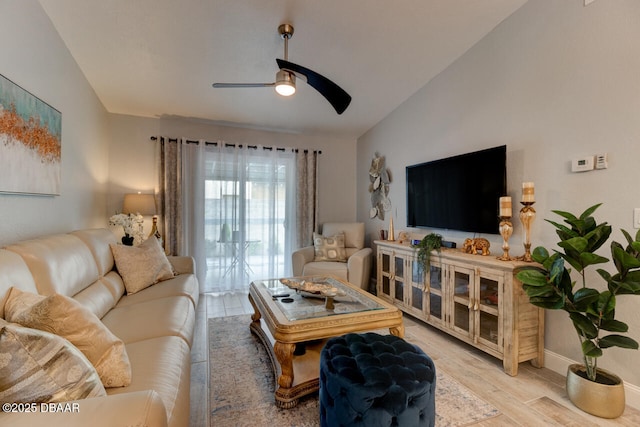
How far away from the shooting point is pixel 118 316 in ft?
6.46

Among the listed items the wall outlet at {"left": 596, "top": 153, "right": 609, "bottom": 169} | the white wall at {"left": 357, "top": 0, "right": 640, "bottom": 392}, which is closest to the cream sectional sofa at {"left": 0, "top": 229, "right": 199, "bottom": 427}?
the white wall at {"left": 357, "top": 0, "right": 640, "bottom": 392}

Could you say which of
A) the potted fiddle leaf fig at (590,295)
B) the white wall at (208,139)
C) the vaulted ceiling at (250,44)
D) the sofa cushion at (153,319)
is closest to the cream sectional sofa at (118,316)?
the sofa cushion at (153,319)

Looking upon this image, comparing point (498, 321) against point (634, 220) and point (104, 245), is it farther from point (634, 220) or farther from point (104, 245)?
point (104, 245)

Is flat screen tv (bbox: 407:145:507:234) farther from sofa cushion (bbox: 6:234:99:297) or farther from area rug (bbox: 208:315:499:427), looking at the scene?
sofa cushion (bbox: 6:234:99:297)

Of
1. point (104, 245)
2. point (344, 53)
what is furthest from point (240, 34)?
point (104, 245)

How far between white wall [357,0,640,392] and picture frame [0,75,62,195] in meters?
3.51

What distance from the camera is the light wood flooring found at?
65.8 inches

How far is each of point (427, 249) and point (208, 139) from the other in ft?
10.8

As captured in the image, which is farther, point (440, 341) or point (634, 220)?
point (440, 341)

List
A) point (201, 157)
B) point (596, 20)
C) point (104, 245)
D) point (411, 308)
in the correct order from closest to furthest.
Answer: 1. point (596, 20)
2. point (104, 245)
3. point (411, 308)
4. point (201, 157)

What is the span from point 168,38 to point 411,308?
11.5ft

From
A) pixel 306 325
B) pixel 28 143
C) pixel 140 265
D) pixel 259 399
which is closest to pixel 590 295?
pixel 306 325

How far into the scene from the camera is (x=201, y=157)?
4.05 meters

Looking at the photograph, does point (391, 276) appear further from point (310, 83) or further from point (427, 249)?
point (310, 83)
